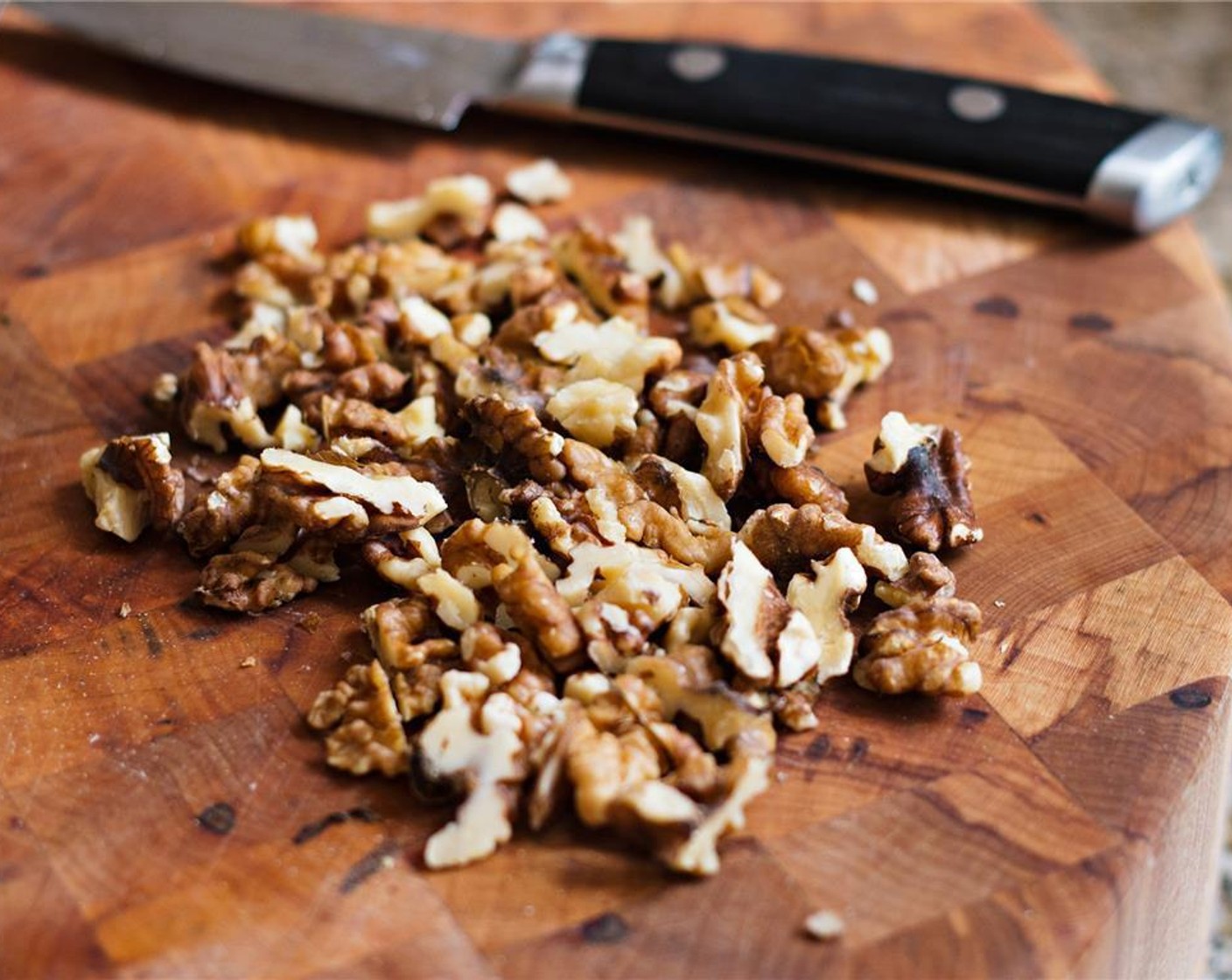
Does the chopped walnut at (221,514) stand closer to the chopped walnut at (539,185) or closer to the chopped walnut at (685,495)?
the chopped walnut at (685,495)

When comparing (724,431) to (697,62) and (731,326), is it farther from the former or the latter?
(697,62)

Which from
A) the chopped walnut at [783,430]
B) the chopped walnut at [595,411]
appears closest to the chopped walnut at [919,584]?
the chopped walnut at [783,430]

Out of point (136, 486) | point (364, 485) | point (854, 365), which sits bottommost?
point (136, 486)

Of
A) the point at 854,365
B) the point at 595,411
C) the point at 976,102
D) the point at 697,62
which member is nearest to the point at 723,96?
the point at 697,62

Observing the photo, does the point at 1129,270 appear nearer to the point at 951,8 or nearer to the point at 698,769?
the point at 951,8

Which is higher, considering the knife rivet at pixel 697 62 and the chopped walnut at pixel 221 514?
the knife rivet at pixel 697 62

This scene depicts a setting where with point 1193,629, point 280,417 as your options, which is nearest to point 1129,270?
point 1193,629
